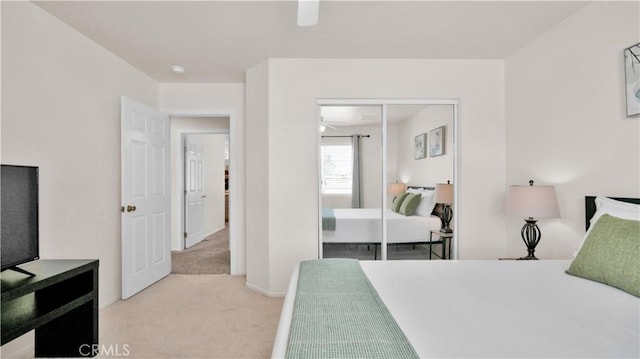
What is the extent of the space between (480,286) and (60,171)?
9.86 ft

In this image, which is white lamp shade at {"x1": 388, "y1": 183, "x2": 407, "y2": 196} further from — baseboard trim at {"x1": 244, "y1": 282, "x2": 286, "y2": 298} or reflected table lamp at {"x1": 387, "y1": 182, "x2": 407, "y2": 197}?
baseboard trim at {"x1": 244, "y1": 282, "x2": 286, "y2": 298}

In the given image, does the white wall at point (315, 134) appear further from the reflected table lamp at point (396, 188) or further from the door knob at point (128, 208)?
the door knob at point (128, 208)

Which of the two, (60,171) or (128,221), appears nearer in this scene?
(60,171)

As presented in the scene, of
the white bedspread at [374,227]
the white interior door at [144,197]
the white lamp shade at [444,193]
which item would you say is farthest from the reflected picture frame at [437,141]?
the white interior door at [144,197]

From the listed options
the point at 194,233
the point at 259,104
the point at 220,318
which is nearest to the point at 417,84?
the point at 259,104

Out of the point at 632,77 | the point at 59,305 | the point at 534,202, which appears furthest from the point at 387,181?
the point at 59,305

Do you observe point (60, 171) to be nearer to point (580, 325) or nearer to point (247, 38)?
point (247, 38)

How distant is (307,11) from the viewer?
69.0 inches

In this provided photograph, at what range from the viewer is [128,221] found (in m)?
3.23

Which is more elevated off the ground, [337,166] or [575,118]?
[575,118]

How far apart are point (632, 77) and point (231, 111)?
367cm

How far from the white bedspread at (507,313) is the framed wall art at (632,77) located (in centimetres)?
105

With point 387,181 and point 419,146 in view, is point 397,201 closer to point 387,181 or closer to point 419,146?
point 387,181

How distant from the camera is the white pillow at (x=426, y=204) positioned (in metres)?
3.42
